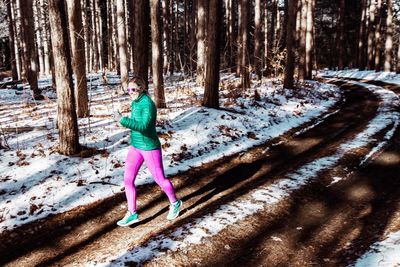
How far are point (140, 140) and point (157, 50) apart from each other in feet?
24.5

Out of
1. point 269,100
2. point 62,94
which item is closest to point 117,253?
point 62,94

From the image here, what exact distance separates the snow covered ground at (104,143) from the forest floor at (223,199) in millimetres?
37

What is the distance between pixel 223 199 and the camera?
6602 millimetres

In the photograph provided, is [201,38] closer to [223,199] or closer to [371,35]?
[223,199]

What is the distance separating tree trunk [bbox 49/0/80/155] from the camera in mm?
7562

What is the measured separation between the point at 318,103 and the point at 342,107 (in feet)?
3.56

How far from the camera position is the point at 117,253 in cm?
491

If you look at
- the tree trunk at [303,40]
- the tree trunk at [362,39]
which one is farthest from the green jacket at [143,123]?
the tree trunk at [362,39]

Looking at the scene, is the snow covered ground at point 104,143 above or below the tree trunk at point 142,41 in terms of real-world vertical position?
below

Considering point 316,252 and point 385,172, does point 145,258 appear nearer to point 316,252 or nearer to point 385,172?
point 316,252

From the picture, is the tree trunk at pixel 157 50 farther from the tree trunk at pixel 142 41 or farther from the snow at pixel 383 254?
the snow at pixel 383 254

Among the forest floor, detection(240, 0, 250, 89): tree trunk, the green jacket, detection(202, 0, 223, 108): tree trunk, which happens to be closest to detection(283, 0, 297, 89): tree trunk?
detection(240, 0, 250, 89): tree trunk

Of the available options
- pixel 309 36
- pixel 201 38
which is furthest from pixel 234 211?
pixel 309 36

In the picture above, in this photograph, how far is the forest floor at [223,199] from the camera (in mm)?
4926
